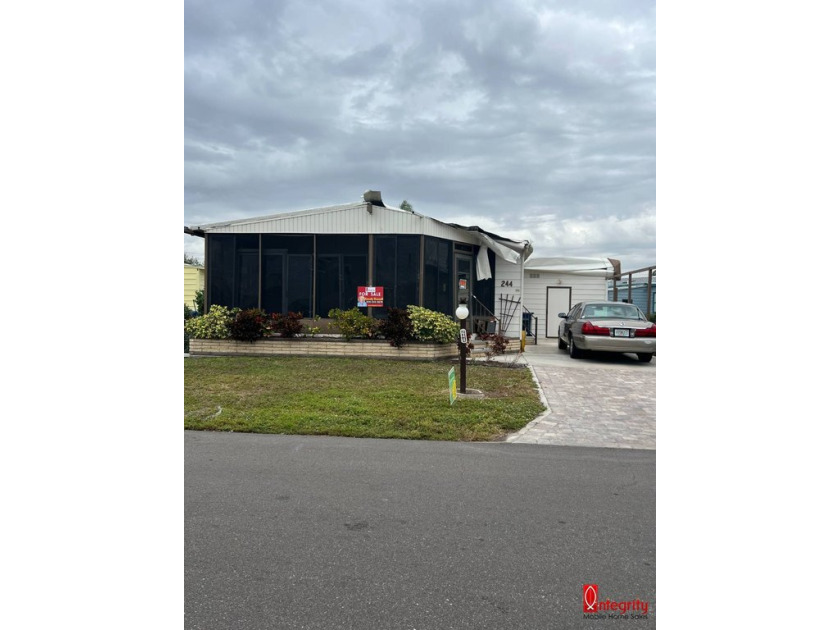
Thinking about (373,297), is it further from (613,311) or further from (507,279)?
(613,311)

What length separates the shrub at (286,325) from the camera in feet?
40.9

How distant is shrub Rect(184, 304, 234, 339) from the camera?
12719 millimetres

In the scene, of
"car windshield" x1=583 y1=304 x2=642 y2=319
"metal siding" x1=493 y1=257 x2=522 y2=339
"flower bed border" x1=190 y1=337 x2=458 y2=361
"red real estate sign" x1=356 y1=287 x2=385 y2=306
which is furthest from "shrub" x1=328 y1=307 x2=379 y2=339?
"metal siding" x1=493 y1=257 x2=522 y2=339

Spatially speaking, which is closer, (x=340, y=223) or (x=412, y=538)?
(x=412, y=538)

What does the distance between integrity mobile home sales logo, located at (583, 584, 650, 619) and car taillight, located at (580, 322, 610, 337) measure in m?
9.85

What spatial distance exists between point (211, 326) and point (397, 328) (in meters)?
4.25

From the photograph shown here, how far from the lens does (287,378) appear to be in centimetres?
927

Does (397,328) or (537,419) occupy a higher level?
(397,328)

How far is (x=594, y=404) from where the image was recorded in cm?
745

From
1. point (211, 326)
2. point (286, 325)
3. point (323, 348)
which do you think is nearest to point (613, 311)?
point (323, 348)

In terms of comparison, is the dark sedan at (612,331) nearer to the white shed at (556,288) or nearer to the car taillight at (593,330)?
the car taillight at (593,330)
